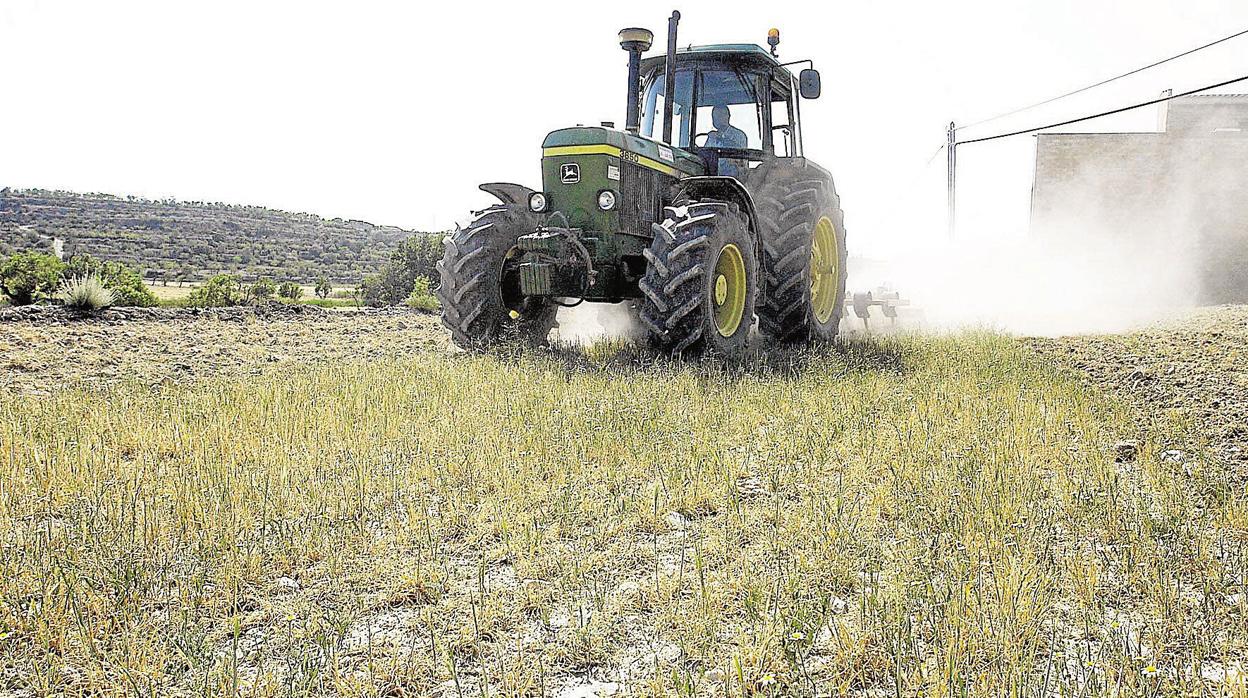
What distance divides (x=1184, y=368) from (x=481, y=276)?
611 centimetres

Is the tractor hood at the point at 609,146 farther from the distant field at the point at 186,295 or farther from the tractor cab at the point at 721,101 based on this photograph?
the distant field at the point at 186,295

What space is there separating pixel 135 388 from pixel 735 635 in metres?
5.55

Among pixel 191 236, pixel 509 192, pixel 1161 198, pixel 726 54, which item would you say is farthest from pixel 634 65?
pixel 191 236

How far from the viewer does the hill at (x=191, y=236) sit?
4578 cm

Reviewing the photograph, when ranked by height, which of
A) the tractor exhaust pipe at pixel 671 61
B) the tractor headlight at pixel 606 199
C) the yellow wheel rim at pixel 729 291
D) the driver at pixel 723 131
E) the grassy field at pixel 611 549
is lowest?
the grassy field at pixel 611 549

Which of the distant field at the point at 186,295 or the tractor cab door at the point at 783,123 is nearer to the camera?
the tractor cab door at the point at 783,123

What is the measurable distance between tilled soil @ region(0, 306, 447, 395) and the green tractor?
1308 millimetres

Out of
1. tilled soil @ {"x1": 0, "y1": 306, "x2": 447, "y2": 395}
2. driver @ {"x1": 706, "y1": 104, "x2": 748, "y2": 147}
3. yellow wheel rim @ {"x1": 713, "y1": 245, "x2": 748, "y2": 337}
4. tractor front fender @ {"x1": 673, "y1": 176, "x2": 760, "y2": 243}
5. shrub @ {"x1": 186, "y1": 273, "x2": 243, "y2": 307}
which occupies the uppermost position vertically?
driver @ {"x1": 706, "y1": 104, "x2": 748, "y2": 147}

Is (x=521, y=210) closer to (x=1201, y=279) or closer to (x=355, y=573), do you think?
(x=355, y=573)

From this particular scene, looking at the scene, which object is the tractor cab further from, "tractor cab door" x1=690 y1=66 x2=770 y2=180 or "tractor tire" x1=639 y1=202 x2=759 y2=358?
"tractor tire" x1=639 y1=202 x2=759 y2=358

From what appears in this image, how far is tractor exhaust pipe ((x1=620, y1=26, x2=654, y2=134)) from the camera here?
8648 millimetres

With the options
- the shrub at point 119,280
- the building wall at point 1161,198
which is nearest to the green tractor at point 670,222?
the shrub at point 119,280

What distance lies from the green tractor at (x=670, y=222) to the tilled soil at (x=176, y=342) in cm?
131

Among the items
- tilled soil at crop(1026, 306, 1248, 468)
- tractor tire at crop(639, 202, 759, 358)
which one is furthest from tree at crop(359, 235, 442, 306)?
tilled soil at crop(1026, 306, 1248, 468)
